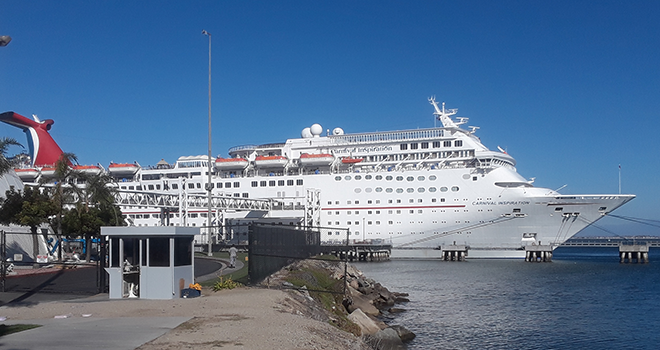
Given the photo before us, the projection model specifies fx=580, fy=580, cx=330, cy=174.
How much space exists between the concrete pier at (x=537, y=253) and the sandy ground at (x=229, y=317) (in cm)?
4114

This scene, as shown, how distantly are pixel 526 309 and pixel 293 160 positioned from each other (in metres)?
39.2

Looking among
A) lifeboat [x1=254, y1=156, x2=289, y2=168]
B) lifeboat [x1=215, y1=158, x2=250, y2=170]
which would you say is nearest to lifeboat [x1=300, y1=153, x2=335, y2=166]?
lifeboat [x1=254, y1=156, x2=289, y2=168]

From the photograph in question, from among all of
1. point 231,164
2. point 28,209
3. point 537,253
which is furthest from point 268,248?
point 231,164

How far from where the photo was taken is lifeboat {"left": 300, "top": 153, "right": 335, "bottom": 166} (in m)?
58.4

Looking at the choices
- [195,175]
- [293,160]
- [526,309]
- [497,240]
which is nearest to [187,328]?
[526,309]

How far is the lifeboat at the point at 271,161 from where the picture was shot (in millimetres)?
60438

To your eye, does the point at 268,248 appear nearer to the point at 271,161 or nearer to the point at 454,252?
the point at 454,252

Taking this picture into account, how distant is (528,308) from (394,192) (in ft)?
95.6

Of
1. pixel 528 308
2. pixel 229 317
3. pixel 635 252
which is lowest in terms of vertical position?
pixel 635 252

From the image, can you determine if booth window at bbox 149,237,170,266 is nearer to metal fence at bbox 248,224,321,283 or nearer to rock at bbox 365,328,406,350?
metal fence at bbox 248,224,321,283

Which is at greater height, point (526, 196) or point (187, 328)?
point (526, 196)

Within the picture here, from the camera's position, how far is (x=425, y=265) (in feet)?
168

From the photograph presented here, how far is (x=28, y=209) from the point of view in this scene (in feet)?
91.8

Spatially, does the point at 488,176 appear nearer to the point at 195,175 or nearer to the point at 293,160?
the point at 293,160
